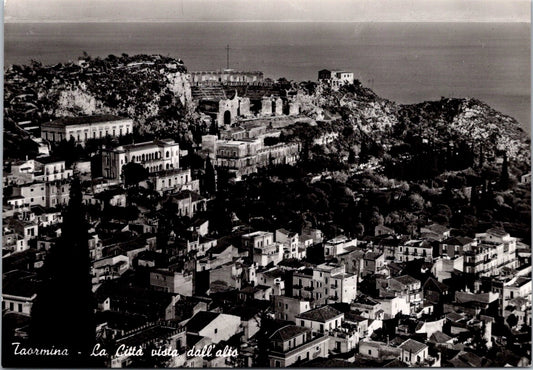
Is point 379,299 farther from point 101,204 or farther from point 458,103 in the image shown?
point 101,204

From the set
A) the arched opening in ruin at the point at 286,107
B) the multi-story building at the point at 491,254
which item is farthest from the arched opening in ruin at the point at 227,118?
the multi-story building at the point at 491,254

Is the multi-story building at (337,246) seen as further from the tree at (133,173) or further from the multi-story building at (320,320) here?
the tree at (133,173)

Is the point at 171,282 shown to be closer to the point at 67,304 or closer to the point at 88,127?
the point at 67,304

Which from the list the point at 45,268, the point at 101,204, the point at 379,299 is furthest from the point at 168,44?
the point at 379,299

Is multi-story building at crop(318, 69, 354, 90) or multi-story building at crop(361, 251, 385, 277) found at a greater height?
multi-story building at crop(318, 69, 354, 90)

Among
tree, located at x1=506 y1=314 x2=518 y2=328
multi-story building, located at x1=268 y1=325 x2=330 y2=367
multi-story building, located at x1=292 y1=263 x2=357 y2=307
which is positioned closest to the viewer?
multi-story building, located at x1=268 y1=325 x2=330 y2=367

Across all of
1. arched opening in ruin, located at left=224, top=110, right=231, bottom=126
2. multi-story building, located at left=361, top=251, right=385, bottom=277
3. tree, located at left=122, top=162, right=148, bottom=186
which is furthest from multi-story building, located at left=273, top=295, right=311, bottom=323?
arched opening in ruin, located at left=224, top=110, right=231, bottom=126

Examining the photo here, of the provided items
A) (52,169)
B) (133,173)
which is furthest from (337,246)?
(52,169)

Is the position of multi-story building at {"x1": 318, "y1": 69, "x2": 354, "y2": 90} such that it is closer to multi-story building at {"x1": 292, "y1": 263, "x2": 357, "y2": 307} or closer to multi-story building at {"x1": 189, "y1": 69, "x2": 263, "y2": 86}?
multi-story building at {"x1": 189, "y1": 69, "x2": 263, "y2": 86}
